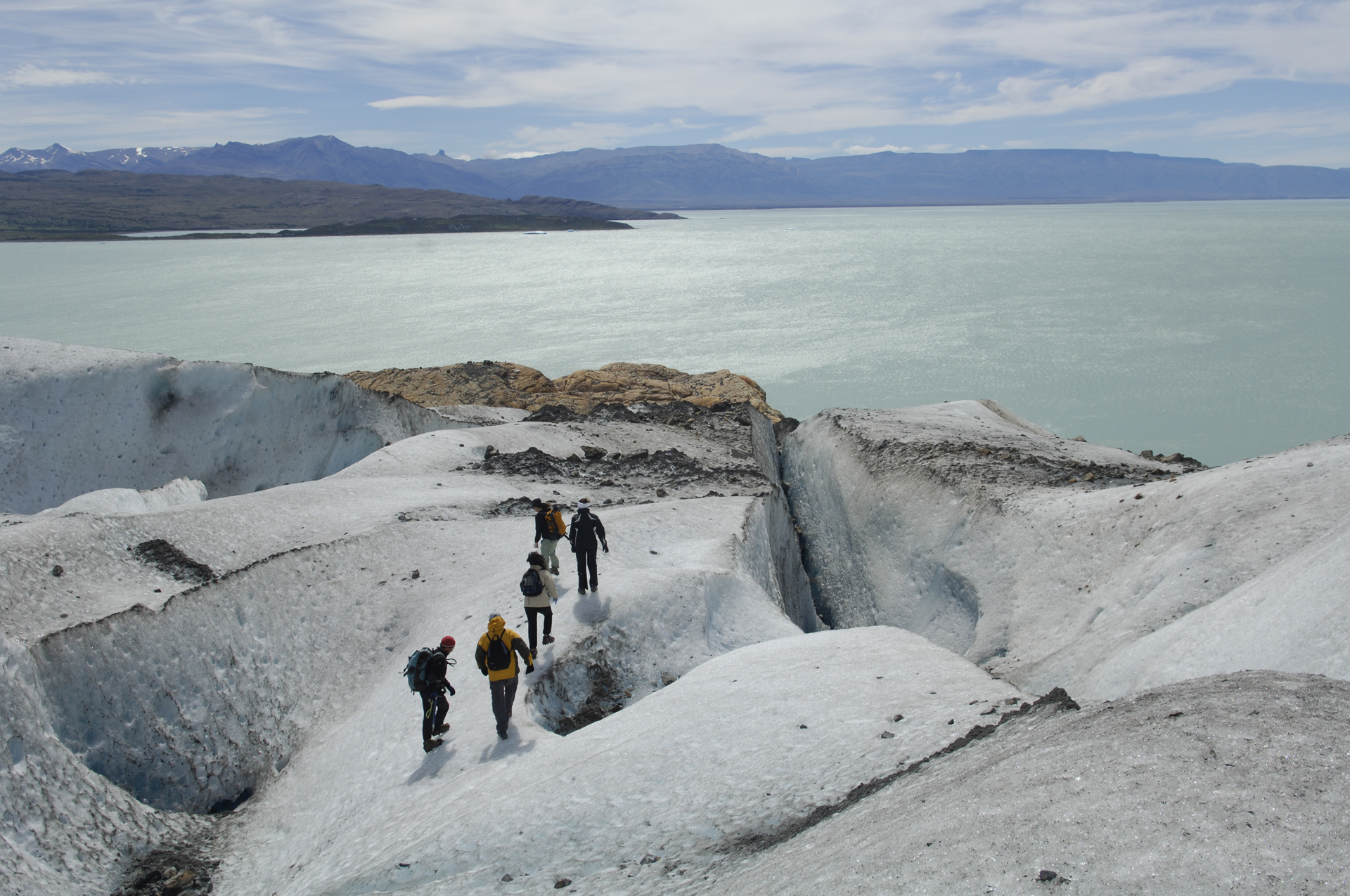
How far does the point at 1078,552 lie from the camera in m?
12.0

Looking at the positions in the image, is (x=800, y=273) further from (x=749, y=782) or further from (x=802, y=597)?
(x=749, y=782)

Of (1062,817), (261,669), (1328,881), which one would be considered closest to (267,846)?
(261,669)

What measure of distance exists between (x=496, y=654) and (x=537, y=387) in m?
24.4

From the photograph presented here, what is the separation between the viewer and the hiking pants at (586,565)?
10158 millimetres

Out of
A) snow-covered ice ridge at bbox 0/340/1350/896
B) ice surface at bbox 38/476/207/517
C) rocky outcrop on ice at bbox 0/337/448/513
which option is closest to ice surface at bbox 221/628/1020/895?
snow-covered ice ridge at bbox 0/340/1350/896

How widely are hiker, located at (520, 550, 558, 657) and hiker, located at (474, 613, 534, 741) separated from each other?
876 millimetres

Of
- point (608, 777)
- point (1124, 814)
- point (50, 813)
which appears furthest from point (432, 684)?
point (1124, 814)

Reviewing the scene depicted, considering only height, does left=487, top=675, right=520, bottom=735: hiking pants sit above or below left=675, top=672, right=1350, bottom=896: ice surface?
below

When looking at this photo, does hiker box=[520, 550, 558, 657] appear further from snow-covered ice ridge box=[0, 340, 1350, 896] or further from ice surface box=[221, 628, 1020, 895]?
ice surface box=[221, 628, 1020, 895]

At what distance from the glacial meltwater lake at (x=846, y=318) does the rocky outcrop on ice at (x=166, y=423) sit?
20.8 metres

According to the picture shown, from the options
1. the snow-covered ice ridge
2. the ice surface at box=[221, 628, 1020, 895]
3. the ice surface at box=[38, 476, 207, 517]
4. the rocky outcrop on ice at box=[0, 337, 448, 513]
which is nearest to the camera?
the snow-covered ice ridge

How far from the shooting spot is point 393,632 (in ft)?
35.6

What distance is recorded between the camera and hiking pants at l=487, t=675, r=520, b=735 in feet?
25.7

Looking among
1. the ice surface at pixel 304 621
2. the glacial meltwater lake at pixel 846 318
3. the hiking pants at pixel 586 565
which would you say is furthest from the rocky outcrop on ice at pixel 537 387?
the hiking pants at pixel 586 565
